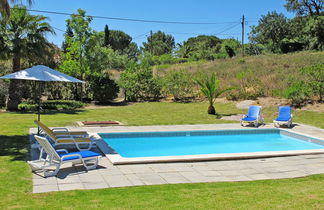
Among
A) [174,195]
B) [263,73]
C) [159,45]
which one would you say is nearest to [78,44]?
[263,73]

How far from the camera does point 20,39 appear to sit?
738 inches

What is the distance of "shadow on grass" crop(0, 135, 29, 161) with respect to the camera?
8.81 meters

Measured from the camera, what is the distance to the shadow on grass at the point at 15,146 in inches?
347

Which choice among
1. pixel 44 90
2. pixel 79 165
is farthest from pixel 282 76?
pixel 79 165

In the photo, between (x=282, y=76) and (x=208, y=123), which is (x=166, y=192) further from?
(x=282, y=76)

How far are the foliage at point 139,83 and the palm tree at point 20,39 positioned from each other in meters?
8.32

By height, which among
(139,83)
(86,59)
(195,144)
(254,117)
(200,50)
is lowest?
(195,144)

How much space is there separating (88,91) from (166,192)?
69.8 ft

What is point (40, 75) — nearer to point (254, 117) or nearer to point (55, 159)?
point (55, 159)

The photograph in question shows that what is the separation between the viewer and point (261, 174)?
296 inches

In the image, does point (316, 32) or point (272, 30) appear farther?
point (272, 30)

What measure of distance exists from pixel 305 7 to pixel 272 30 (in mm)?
6752

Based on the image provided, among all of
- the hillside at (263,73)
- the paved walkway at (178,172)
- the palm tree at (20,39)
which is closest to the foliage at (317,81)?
the hillside at (263,73)

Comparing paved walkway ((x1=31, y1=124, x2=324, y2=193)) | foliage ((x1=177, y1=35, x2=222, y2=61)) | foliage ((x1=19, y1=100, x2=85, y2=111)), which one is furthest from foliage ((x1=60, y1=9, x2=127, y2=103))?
foliage ((x1=177, y1=35, x2=222, y2=61))
